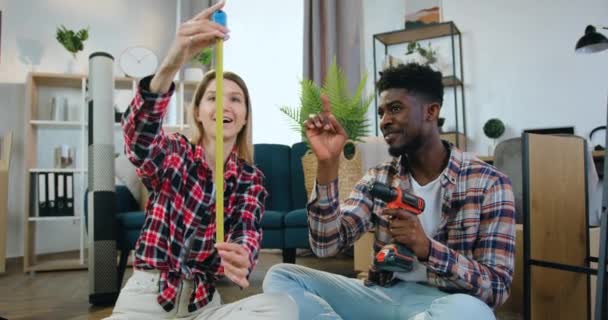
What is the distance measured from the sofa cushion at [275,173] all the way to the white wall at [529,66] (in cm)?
153

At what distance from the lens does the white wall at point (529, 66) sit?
3.58 m

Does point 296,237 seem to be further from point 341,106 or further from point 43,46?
point 43,46

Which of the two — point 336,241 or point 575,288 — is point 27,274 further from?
point 575,288

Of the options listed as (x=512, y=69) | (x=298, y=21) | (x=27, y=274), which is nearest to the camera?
(x=27, y=274)

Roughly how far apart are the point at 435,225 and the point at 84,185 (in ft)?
11.4

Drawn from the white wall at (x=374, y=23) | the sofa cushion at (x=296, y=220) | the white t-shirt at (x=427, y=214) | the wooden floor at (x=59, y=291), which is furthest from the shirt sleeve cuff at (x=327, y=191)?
the white wall at (x=374, y=23)

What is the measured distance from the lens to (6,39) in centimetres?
415

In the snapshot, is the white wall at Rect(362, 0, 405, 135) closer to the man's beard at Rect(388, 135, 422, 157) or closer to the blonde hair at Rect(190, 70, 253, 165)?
the man's beard at Rect(388, 135, 422, 157)

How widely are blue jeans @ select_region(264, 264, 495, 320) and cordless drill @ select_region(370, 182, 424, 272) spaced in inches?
5.3

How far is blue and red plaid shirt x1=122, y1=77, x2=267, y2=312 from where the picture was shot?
1053 millimetres

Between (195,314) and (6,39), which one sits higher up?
(6,39)

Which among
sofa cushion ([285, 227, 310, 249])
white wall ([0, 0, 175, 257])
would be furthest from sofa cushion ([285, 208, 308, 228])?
white wall ([0, 0, 175, 257])

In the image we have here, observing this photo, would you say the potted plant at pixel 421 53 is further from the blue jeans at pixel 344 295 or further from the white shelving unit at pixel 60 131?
the blue jeans at pixel 344 295

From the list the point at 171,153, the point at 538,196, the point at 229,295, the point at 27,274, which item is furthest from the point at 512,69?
the point at 27,274
